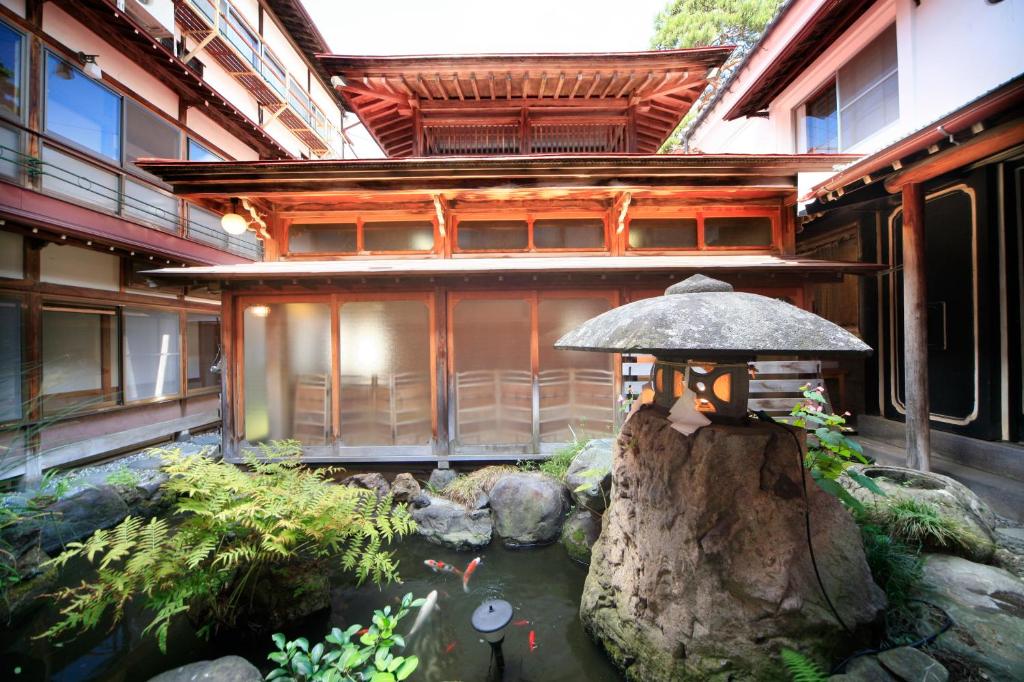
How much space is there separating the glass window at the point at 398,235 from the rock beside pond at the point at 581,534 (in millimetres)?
5185

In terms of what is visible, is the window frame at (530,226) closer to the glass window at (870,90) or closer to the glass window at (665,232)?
the glass window at (665,232)

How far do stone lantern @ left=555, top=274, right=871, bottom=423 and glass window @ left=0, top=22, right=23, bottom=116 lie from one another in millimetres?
10242

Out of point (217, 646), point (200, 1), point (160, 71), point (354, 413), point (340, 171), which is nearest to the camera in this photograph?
point (217, 646)

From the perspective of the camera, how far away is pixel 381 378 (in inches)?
251

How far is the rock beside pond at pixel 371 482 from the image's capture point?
573 cm

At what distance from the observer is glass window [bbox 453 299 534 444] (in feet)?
20.9

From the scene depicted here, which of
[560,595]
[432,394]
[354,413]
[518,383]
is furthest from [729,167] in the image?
[354,413]

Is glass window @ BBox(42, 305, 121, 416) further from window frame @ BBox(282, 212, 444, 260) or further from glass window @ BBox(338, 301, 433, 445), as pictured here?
glass window @ BBox(338, 301, 433, 445)

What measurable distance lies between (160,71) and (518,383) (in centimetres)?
1134

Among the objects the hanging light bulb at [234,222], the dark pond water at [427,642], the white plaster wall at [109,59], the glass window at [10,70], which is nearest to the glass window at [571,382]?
the dark pond water at [427,642]

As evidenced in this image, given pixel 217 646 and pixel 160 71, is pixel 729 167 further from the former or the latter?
pixel 160 71

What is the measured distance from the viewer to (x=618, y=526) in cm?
340

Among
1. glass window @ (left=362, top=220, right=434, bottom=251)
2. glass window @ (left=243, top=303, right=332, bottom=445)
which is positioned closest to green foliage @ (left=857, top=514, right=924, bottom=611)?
glass window @ (left=362, top=220, right=434, bottom=251)

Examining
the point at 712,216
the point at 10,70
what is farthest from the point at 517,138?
the point at 10,70
